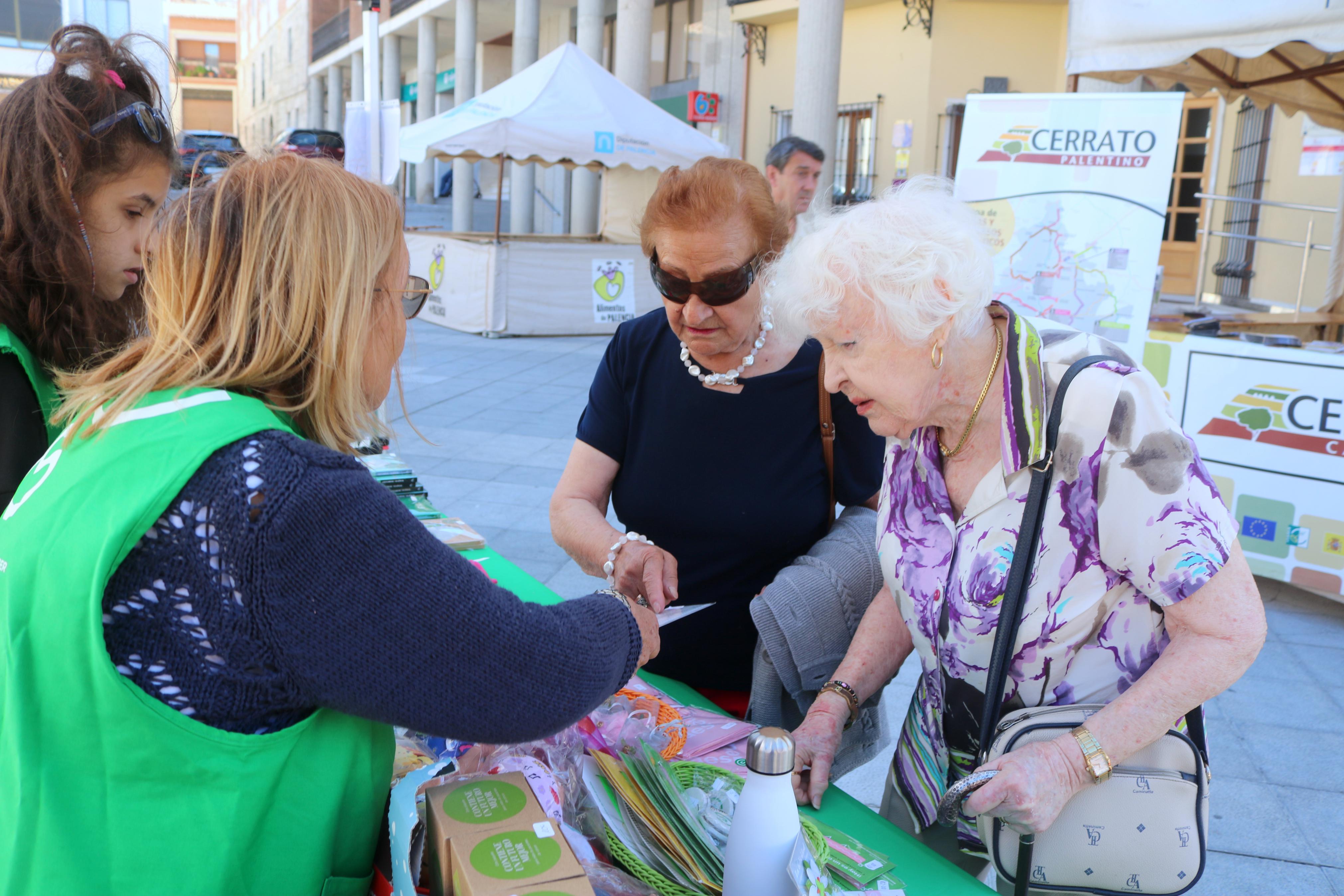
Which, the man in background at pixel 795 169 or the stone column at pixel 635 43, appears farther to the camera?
the stone column at pixel 635 43

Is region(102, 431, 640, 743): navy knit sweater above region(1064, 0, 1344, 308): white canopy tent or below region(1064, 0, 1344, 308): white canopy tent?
below

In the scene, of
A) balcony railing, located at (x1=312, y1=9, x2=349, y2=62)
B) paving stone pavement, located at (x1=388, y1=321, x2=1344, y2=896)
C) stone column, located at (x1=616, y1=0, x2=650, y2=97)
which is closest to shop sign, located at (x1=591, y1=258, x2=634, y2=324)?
paving stone pavement, located at (x1=388, y1=321, x2=1344, y2=896)

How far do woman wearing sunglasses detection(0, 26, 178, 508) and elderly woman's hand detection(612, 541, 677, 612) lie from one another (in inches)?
37.7

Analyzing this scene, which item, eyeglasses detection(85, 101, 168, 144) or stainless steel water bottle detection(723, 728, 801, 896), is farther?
eyeglasses detection(85, 101, 168, 144)

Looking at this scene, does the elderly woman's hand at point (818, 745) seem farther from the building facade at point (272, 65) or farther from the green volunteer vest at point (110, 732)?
the building facade at point (272, 65)

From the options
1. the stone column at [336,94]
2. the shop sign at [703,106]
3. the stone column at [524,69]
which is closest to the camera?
the shop sign at [703,106]

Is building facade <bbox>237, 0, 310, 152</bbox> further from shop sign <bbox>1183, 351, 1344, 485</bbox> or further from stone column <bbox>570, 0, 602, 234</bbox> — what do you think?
shop sign <bbox>1183, 351, 1344, 485</bbox>

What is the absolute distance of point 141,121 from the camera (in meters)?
1.75

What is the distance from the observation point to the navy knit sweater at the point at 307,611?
2.83 ft

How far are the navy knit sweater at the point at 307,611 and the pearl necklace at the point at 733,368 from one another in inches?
44.5

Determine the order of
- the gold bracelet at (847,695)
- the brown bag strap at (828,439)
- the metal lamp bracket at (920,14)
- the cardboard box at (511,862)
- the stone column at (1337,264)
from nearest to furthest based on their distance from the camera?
the cardboard box at (511,862) → the gold bracelet at (847,695) → the brown bag strap at (828,439) → the stone column at (1337,264) → the metal lamp bracket at (920,14)

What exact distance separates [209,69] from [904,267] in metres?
64.0

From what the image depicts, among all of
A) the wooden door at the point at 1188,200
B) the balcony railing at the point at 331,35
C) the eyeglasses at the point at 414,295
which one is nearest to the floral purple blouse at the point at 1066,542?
the eyeglasses at the point at 414,295

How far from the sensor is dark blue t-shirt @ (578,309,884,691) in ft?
6.49
